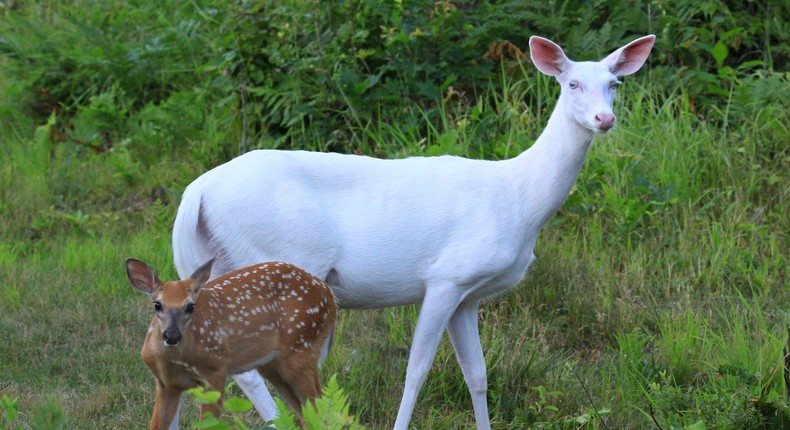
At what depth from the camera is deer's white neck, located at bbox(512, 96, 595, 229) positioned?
5.03 meters

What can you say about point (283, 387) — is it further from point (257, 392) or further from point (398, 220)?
point (398, 220)

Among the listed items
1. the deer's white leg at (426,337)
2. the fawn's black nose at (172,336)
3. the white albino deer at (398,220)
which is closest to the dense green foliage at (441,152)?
the deer's white leg at (426,337)

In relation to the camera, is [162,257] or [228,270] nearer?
[228,270]

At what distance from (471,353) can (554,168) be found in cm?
93

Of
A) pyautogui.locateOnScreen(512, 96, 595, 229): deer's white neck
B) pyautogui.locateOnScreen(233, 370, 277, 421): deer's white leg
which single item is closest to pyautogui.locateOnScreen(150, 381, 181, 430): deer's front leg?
pyautogui.locateOnScreen(233, 370, 277, 421): deer's white leg

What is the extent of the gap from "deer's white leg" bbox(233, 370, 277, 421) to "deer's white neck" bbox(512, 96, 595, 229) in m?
1.38

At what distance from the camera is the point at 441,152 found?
24.4ft

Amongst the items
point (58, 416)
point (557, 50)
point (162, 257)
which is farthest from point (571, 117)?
point (162, 257)

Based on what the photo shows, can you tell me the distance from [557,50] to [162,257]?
3143 millimetres

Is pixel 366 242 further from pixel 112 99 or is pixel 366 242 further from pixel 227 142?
pixel 112 99

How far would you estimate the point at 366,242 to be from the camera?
4.93m

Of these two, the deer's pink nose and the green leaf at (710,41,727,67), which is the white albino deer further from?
the green leaf at (710,41,727,67)

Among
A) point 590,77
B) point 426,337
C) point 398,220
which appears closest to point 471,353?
point 426,337

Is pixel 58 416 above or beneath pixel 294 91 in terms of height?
above
